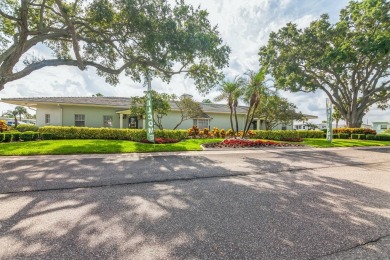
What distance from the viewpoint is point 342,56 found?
17578mm

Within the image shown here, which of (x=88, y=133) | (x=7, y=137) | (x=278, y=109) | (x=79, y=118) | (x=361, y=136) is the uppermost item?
(x=278, y=109)

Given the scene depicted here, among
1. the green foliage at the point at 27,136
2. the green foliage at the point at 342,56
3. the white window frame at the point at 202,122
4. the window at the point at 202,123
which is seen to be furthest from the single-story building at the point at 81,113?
the green foliage at the point at 342,56

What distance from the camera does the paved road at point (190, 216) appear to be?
2.41m

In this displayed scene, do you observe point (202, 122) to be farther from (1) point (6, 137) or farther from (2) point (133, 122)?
(1) point (6, 137)

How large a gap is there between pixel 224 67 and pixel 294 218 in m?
11.9

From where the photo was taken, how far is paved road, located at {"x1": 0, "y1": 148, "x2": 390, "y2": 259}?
241 centimetres

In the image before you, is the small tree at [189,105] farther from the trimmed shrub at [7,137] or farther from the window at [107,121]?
→ the trimmed shrub at [7,137]

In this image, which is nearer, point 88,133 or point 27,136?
point 27,136

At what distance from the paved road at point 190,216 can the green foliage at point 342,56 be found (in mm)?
17306

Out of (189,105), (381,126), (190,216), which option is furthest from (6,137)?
(381,126)

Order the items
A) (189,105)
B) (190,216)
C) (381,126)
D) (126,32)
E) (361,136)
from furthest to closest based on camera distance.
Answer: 1. (381,126)
2. (361,136)
3. (189,105)
4. (126,32)
5. (190,216)

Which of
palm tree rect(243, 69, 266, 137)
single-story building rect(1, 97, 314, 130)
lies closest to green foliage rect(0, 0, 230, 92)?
palm tree rect(243, 69, 266, 137)

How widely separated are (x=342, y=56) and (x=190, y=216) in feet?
69.8

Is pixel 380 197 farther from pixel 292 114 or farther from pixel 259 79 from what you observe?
pixel 292 114
